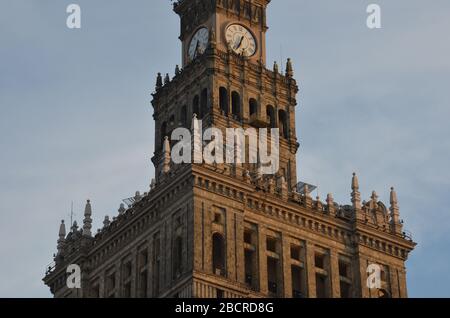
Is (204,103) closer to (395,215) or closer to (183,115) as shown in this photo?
(183,115)

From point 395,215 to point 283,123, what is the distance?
46.4 ft

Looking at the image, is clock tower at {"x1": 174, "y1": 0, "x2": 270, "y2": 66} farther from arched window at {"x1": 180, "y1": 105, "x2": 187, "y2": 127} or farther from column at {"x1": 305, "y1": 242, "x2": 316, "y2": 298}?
column at {"x1": 305, "y1": 242, "x2": 316, "y2": 298}

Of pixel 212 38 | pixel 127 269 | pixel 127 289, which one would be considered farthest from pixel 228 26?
pixel 127 289

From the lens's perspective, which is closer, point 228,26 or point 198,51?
point 198,51

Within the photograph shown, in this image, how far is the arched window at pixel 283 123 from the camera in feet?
461

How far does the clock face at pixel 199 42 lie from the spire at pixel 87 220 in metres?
17.5

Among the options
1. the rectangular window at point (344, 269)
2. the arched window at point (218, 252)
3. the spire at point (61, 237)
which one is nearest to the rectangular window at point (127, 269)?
the arched window at point (218, 252)

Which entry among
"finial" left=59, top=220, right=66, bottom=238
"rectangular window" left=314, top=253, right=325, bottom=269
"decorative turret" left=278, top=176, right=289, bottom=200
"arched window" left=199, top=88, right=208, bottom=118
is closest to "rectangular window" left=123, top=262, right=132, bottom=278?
"finial" left=59, top=220, right=66, bottom=238

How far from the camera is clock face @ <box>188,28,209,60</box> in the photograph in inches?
5615

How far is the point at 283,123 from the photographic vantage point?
141375 millimetres

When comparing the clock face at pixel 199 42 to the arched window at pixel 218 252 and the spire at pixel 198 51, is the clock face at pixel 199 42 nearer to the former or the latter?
the spire at pixel 198 51
